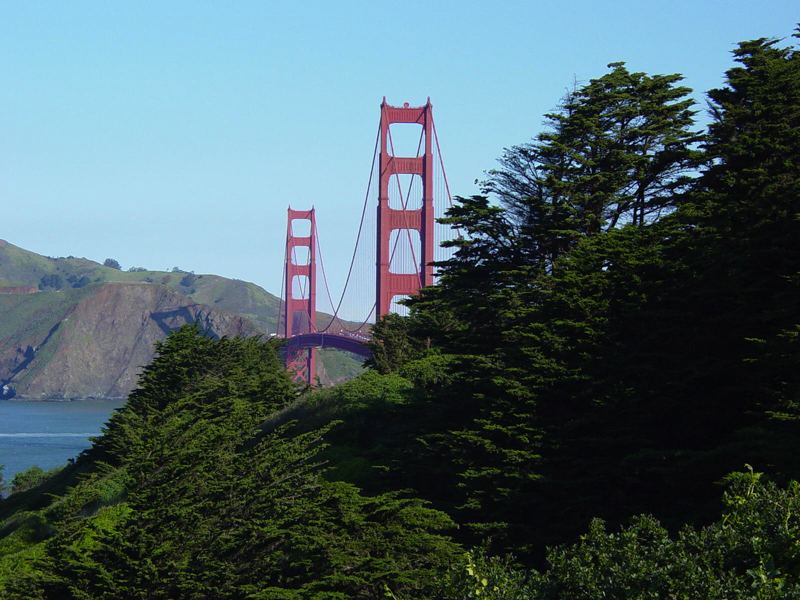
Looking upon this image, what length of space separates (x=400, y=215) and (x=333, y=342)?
15.6 m

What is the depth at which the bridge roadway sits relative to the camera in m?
62.0

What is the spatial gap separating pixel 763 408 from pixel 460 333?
10.0 m

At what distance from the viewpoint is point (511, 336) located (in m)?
19.7

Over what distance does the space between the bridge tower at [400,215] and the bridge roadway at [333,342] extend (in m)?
5.61

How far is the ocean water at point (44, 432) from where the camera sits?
8150cm

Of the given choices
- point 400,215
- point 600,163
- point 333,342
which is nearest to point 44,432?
point 333,342

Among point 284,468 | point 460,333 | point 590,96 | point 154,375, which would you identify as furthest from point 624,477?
point 154,375

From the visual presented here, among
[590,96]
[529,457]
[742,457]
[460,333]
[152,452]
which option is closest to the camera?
[742,457]

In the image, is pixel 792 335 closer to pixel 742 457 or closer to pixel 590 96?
pixel 742 457

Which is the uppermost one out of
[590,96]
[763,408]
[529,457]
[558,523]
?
[590,96]

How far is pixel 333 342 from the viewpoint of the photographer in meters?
68.1

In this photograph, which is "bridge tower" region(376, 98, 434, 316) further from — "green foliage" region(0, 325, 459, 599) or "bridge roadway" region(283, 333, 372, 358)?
"green foliage" region(0, 325, 459, 599)

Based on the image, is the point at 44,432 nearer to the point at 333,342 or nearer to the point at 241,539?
the point at 333,342

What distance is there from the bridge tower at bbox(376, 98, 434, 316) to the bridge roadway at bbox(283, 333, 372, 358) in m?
5.61
